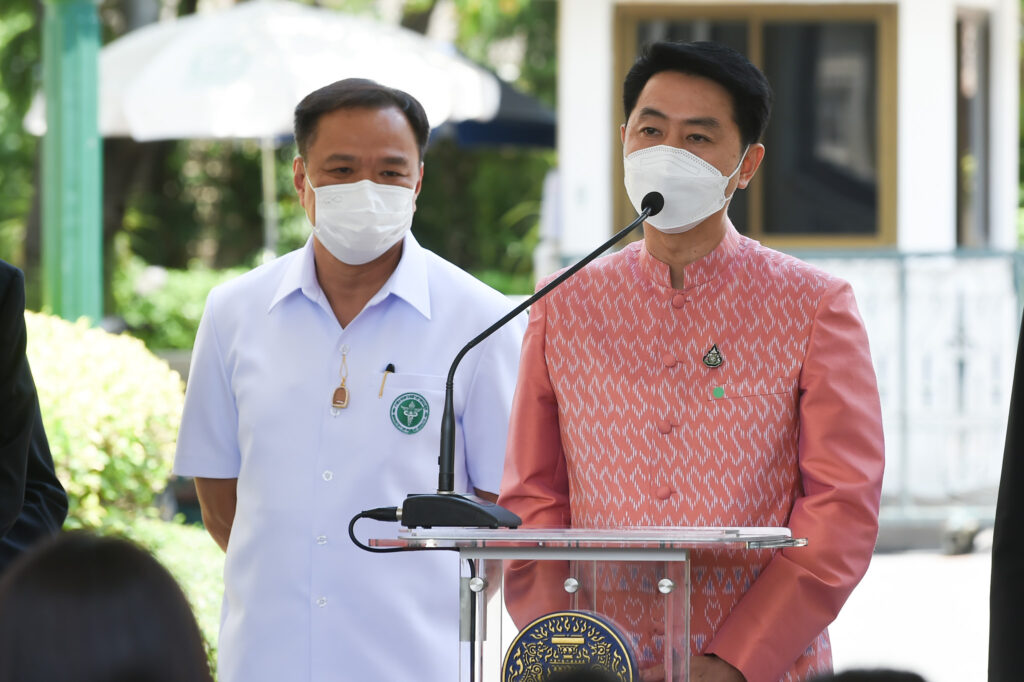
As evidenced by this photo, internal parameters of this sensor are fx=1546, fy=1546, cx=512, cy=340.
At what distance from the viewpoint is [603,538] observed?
7.23 ft

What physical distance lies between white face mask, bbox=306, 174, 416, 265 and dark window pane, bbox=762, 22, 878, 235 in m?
6.89

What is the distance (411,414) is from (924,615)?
5192 mm

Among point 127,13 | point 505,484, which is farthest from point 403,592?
point 127,13

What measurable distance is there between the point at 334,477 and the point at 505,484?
22.7 inches

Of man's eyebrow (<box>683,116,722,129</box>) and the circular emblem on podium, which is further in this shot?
man's eyebrow (<box>683,116,722,129</box>)

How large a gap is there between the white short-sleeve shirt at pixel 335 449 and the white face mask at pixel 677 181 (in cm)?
69

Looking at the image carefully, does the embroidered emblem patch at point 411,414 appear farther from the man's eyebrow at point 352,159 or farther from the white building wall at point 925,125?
the white building wall at point 925,125

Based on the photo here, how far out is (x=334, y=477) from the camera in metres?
3.34

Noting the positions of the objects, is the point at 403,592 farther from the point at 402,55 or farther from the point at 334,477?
the point at 402,55

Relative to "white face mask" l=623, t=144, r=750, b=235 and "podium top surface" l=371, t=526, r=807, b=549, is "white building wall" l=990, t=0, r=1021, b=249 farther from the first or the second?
"podium top surface" l=371, t=526, r=807, b=549

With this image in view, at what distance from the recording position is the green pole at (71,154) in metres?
7.39

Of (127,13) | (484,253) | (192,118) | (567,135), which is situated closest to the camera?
(192,118)

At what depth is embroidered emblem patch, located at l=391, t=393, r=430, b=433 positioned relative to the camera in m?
3.35

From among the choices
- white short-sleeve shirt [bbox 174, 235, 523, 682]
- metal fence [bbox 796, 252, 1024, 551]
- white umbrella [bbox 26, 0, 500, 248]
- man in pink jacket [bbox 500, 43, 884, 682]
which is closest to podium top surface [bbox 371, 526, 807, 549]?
man in pink jacket [bbox 500, 43, 884, 682]
